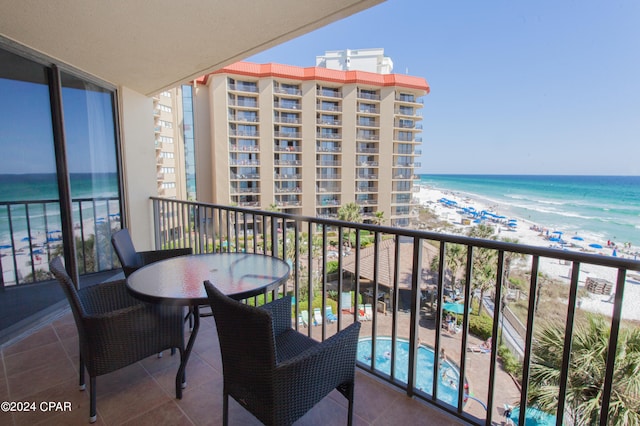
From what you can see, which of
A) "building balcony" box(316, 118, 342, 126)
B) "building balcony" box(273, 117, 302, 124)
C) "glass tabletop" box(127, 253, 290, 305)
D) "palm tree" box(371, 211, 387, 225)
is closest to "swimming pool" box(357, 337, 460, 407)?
"glass tabletop" box(127, 253, 290, 305)

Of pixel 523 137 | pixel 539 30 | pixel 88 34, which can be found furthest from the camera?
pixel 523 137

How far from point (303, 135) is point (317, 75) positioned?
225 inches

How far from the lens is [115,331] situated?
5.11 feet

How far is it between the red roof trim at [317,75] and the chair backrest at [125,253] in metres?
27.0

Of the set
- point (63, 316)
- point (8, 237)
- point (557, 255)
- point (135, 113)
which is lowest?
point (63, 316)

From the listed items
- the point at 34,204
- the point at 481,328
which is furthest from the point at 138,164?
the point at 481,328

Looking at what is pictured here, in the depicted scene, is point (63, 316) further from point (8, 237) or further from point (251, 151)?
point (251, 151)

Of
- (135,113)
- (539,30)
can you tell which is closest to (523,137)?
(539,30)

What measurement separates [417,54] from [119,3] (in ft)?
178

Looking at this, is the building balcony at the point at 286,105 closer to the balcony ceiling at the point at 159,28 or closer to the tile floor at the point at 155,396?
the balcony ceiling at the point at 159,28

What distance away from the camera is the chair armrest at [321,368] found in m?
1.14

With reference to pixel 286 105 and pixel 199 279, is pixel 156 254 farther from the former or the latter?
pixel 286 105

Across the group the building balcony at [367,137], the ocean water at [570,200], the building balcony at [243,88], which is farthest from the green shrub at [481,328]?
the building balcony at [243,88]

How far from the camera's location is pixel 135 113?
414cm
